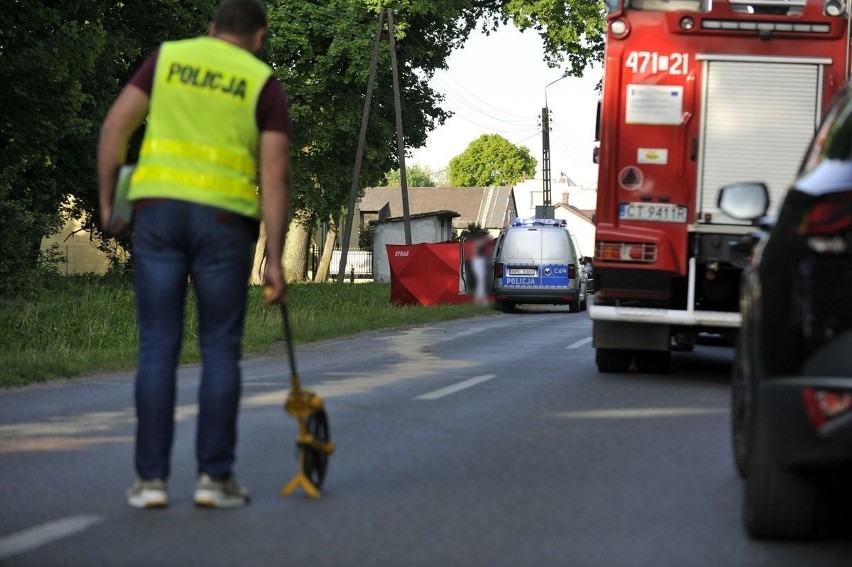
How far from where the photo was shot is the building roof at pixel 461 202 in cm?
11650

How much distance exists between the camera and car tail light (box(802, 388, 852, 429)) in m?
4.62

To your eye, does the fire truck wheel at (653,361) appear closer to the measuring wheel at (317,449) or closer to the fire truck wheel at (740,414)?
the fire truck wheel at (740,414)

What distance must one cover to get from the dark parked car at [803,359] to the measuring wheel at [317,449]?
1.70 metres

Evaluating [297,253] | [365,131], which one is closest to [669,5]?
[365,131]

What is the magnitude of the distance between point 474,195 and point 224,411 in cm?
11823

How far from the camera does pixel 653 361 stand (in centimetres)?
1302

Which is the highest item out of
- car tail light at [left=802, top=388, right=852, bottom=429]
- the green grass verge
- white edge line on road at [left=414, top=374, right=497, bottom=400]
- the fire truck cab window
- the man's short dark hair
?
the fire truck cab window

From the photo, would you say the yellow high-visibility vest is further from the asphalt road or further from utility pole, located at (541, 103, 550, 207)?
utility pole, located at (541, 103, 550, 207)

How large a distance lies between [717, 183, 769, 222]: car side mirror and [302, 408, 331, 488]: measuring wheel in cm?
196

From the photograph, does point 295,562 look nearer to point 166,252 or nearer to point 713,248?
point 166,252

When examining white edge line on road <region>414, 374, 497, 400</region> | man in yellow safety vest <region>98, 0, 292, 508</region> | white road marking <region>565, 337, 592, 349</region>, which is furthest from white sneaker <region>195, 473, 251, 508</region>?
white road marking <region>565, 337, 592, 349</region>

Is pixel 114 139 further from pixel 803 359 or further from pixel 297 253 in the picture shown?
pixel 297 253

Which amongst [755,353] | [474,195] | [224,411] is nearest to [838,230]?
[755,353]

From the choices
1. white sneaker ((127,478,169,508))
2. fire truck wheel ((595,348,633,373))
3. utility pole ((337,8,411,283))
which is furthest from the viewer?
utility pole ((337,8,411,283))
